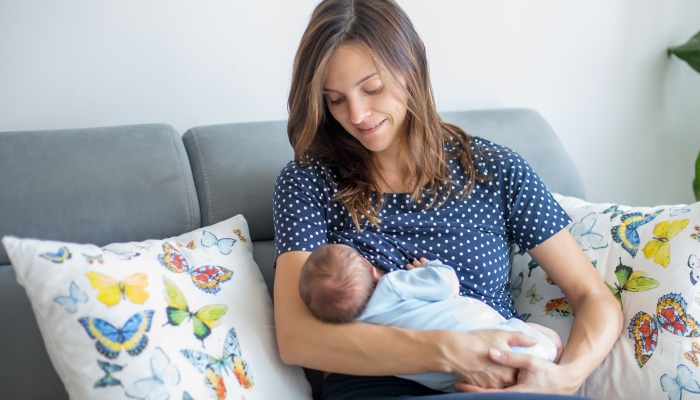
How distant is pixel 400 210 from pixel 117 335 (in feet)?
2.23

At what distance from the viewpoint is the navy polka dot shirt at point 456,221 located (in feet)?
4.61

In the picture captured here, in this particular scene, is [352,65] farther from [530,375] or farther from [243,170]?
[530,375]

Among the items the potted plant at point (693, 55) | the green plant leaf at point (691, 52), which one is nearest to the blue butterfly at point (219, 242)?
the potted plant at point (693, 55)

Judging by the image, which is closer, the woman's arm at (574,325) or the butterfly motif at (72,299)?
the butterfly motif at (72,299)

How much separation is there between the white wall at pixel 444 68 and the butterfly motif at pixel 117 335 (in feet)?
2.71

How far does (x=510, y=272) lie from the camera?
1.68 meters

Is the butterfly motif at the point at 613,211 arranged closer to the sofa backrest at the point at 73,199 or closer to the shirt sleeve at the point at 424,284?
the shirt sleeve at the point at 424,284

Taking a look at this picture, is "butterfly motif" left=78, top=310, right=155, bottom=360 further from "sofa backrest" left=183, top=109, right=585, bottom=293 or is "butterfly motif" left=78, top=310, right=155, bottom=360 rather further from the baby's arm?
the baby's arm

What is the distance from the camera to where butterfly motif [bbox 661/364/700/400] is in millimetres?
1300

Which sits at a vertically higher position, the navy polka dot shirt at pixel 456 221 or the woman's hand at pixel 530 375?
the navy polka dot shirt at pixel 456 221

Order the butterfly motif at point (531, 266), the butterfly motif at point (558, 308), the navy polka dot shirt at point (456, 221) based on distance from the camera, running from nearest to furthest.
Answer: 1. the navy polka dot shirt at point (456, 221)
2. the butterfly motif at point (558, 308)
3. the butterfly motif at point (531, 266)

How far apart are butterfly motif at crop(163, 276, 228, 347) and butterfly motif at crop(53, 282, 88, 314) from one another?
159mm

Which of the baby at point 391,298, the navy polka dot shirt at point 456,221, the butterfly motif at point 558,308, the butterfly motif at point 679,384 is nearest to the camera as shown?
the baby at point 391,298

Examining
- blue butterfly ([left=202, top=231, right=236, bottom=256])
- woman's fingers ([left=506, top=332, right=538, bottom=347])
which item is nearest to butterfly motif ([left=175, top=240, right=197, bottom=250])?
blue butterfly ([left=202, top=231, right=236, bottom=256])
